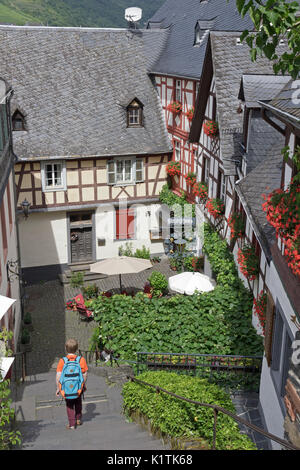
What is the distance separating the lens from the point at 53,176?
73.6 feet

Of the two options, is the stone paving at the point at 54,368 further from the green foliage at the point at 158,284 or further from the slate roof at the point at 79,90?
the slate roof at the point at 79,90

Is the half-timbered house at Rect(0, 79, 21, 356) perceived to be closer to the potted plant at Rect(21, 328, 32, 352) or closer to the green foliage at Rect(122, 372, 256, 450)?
the potted plant at Rect(21, 328, 32, 352)

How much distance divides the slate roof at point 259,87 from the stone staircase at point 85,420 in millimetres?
7594

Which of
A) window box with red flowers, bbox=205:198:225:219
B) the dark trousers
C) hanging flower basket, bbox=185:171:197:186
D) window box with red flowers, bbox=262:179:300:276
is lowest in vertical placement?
the dark trousers

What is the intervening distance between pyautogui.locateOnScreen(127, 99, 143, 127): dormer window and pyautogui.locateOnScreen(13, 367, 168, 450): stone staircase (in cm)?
1395

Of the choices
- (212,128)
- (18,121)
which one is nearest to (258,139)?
(212,128)

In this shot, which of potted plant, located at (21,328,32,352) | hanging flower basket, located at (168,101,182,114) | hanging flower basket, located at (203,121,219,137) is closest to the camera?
potted plant, located at (21,328,32,352)

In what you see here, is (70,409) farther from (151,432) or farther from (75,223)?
(75,223)

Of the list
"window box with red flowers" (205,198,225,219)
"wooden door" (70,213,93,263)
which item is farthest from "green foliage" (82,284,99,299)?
"window box with red flowers" (205,198,225,219)

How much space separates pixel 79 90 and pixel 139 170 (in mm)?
4621

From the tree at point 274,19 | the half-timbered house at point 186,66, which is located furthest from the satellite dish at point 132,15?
the tree at point 274,19

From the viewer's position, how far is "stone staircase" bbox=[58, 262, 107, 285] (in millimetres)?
22938
